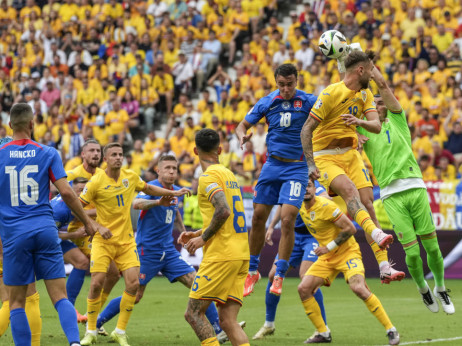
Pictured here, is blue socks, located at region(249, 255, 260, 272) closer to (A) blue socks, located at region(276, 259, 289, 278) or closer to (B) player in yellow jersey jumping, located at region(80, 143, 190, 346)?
(A) blue socks, located at region(276, 259, 289, 278)

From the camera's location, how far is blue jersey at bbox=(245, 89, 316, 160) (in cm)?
1089

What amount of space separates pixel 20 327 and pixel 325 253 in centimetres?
390

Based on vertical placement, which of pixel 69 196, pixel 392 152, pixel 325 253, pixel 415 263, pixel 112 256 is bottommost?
pixel 112 256

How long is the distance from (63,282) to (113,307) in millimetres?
3012

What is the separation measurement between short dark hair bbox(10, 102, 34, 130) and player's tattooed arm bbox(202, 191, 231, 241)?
6.87ft

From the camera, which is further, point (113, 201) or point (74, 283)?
point (74, 283)

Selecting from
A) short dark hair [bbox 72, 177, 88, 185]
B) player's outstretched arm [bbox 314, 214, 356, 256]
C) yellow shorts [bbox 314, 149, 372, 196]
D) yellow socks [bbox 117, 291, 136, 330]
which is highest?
yellow shorts [bbox 314, 149, 372, 196]

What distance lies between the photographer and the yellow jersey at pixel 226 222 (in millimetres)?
8078

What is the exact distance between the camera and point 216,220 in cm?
795

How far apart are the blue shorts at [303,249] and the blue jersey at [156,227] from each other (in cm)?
180

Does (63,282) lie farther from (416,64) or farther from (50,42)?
(50,42)

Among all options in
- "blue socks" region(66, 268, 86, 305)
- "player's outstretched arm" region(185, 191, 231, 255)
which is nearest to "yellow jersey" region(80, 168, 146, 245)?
"blue socks" region(66, 268, 86, 305)

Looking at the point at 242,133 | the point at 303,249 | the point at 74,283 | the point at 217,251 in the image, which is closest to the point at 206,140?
the point at 217,251

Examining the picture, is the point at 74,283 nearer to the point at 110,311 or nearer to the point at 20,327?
the point at 110,311
